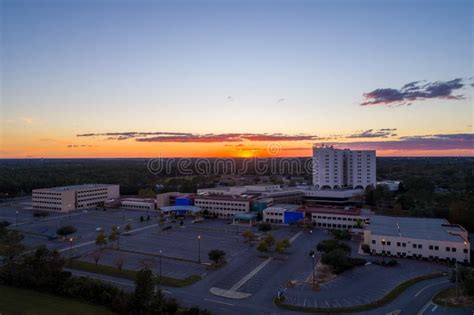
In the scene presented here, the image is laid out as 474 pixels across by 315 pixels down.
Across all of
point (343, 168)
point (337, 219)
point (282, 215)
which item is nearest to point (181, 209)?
point (282, 215)

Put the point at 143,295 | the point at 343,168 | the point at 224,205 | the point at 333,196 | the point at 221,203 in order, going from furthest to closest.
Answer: the point at 343,168, the point at 333,196, the point at 221,203, the point at 224,205, the point at 143,295

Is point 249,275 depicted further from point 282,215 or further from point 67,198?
point 67,198

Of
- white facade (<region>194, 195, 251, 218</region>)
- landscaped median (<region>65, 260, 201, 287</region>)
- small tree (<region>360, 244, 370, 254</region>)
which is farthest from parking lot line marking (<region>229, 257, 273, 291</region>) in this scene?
white facade (<region>194, 195, 251, 218</region>)

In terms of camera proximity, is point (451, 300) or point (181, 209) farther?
point (181, 209)

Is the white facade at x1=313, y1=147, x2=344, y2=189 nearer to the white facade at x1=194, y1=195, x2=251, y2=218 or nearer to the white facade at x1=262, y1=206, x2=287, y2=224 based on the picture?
the white facade at x1=194, y1=195, x2=251, y2=218

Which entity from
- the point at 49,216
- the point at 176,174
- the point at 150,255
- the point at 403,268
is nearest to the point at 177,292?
the point at 150,255

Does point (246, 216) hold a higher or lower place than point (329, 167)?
lower
